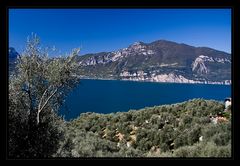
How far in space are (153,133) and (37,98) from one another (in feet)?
21.3

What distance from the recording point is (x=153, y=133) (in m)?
12.6

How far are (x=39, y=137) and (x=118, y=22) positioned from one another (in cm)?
→ 3551

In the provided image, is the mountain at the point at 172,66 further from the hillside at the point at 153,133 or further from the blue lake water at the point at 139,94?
the hillside at the point at 153,133

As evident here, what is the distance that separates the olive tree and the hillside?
86cm

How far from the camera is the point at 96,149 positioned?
982 cm

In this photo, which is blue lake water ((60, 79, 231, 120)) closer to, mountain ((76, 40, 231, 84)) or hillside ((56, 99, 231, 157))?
mountain ((76, 40, 231, 84))

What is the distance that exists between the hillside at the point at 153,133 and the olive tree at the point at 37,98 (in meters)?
0.86

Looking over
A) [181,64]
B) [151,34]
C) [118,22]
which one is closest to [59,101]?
[181,64]

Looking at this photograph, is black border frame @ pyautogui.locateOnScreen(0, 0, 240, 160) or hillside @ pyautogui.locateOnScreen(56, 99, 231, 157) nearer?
black border frame @ pyautogui.locateOnScreen(0, 0, 240, 160)

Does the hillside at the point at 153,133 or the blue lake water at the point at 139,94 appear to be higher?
the blue lake water at the point at 139,94

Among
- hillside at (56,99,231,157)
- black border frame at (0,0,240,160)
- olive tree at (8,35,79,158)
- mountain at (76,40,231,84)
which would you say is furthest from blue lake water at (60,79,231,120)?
black border frame at (0,0,240,160)

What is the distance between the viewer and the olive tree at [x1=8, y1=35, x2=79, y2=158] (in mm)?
6191

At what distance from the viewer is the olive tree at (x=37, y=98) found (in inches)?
244
